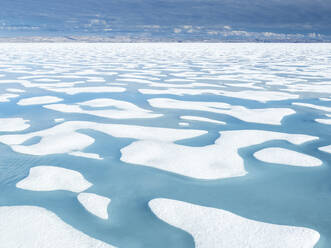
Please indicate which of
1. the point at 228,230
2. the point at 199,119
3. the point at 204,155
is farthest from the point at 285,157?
the point at 199,119

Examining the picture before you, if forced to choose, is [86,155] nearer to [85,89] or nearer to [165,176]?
[165,176]

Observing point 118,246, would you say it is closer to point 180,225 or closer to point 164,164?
point 180,225

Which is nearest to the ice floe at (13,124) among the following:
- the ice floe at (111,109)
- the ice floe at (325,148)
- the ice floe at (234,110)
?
the ice floe at (111,109)

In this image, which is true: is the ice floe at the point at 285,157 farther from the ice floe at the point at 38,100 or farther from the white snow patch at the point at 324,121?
the ice floe at the point at 38,100

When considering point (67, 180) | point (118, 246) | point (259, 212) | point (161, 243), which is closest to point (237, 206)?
point (259, 212)

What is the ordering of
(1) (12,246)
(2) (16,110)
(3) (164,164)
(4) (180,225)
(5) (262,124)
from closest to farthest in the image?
1. (1) (12,246)
2. (4) (180,225)
3. (3) (164,164)
4. (5) (262,124)
5. (2) (16,110)
